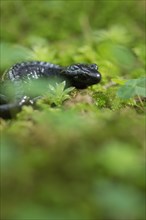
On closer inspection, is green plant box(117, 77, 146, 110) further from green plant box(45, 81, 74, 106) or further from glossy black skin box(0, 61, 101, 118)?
glossy black skin box(0, 61, 101, 118)

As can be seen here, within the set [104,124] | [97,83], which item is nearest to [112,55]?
[97,83]

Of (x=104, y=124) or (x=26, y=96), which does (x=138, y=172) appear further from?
(x=26, y=96)

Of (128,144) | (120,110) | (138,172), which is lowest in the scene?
(138,172)

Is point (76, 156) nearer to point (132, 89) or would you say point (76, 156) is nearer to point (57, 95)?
point (132, 89)

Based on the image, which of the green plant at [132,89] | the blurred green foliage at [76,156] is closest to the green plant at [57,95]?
the blurred green foliage at [76,156]

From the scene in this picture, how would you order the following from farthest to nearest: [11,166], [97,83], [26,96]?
[97,83], [26,96], [11,166]

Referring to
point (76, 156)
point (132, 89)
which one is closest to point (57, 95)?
point (132, 89)

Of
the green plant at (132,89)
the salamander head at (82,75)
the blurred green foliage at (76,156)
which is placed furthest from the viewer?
the salamander head at (82,75)

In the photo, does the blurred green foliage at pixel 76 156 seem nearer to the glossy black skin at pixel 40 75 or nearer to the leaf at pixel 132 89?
the leaf at pixel 132 89

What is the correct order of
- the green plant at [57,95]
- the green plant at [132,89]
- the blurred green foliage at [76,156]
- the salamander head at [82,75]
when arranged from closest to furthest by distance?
the blurred green foliage at [76,156], the green plant at [132,89], the green plant at [57,95], the salamander head at [82,75]
